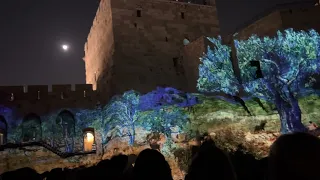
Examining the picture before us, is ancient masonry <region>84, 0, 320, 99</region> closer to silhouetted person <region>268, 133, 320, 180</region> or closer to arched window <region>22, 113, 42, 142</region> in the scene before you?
arched window <region>22, 113, 42, 142</region>

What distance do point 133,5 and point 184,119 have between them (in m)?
8.25

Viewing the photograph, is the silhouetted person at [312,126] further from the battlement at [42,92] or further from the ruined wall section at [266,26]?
the battlement at [42,92]

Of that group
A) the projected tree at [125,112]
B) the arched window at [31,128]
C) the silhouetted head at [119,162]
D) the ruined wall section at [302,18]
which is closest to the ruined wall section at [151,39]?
the projected tree at [125,112]

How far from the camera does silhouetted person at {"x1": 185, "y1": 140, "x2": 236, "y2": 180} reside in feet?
7.55

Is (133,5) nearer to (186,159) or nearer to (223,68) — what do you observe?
(223,68)

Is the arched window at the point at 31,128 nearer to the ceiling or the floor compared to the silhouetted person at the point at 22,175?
nearer to the ceiling

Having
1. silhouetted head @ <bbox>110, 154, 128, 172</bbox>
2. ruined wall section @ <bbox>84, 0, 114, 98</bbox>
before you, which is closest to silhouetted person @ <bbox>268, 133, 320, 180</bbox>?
silhouetted head @ <bbox>110, 154, 128, 172</bbox>

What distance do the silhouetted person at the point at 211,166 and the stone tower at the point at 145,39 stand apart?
17.0m

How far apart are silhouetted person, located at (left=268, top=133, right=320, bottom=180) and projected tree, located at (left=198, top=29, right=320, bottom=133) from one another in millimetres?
12473

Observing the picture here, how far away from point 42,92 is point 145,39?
23.2 feet

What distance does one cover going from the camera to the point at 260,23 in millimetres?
17297

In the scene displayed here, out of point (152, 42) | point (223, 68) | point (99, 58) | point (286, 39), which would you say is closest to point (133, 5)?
point (152, 42)

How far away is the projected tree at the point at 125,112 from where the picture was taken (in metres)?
17.9

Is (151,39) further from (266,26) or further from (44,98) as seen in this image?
(44,98)
